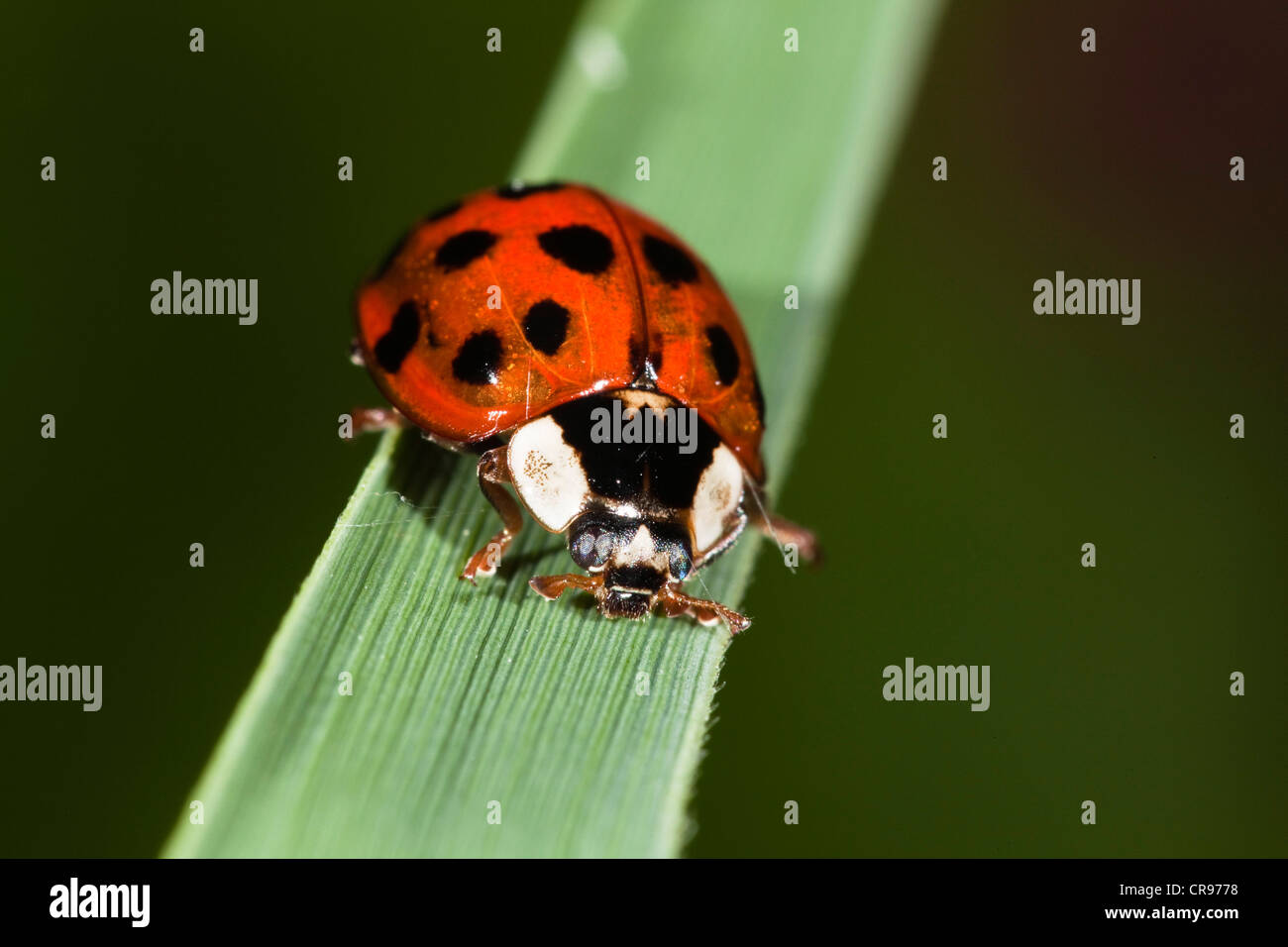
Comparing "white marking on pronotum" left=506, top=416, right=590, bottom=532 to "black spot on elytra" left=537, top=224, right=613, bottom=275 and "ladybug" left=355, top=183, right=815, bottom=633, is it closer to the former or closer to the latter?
"ladybug" left=355, top=183, right=815, bottom=633

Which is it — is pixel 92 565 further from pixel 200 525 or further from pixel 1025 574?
pixel 1025 574

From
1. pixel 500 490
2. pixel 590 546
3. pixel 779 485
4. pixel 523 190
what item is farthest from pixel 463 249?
pixel 779 485

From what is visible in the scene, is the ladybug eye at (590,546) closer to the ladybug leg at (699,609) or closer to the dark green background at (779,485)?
the ladybug leg at (699,609)

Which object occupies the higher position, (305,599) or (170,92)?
(170,92)

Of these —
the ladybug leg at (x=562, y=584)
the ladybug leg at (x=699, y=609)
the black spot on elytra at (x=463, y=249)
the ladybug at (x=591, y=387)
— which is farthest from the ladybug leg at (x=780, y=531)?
the black spot on elytra at (x=463, y=249)

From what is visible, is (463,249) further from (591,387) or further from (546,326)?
(591,387)

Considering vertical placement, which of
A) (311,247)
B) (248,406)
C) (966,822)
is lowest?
(966,822)

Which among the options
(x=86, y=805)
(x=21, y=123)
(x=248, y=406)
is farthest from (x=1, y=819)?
(x=21, y=123)
